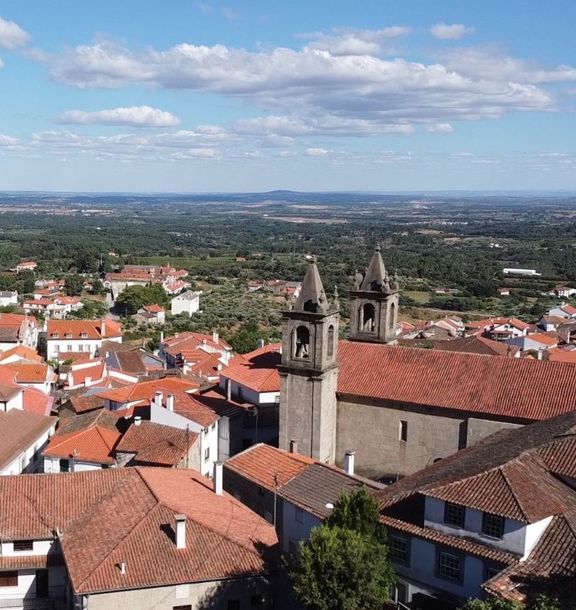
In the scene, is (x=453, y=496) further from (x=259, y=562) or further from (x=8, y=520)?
(x=8, y=520)

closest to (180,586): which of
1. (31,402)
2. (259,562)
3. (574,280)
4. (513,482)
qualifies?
(259,562)

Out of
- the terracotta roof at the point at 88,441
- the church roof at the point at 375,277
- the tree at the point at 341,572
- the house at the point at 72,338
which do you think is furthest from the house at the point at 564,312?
the tree at the point at 341,572

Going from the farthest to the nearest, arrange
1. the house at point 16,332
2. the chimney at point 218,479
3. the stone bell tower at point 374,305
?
1. the house at point 16,332
2. the stone bell tower at point 374,305
3. the chimney at point 218,479

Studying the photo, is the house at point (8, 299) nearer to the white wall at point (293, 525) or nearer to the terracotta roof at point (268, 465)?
the terracotta roof at point (268, 465)

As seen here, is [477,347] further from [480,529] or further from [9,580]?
[9,580]

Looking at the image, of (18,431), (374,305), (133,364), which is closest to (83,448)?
(18,431)

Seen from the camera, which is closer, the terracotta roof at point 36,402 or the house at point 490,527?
the house at point 490,527

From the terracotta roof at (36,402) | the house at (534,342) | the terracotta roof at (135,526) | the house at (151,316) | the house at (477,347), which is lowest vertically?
the house at (151,316)
